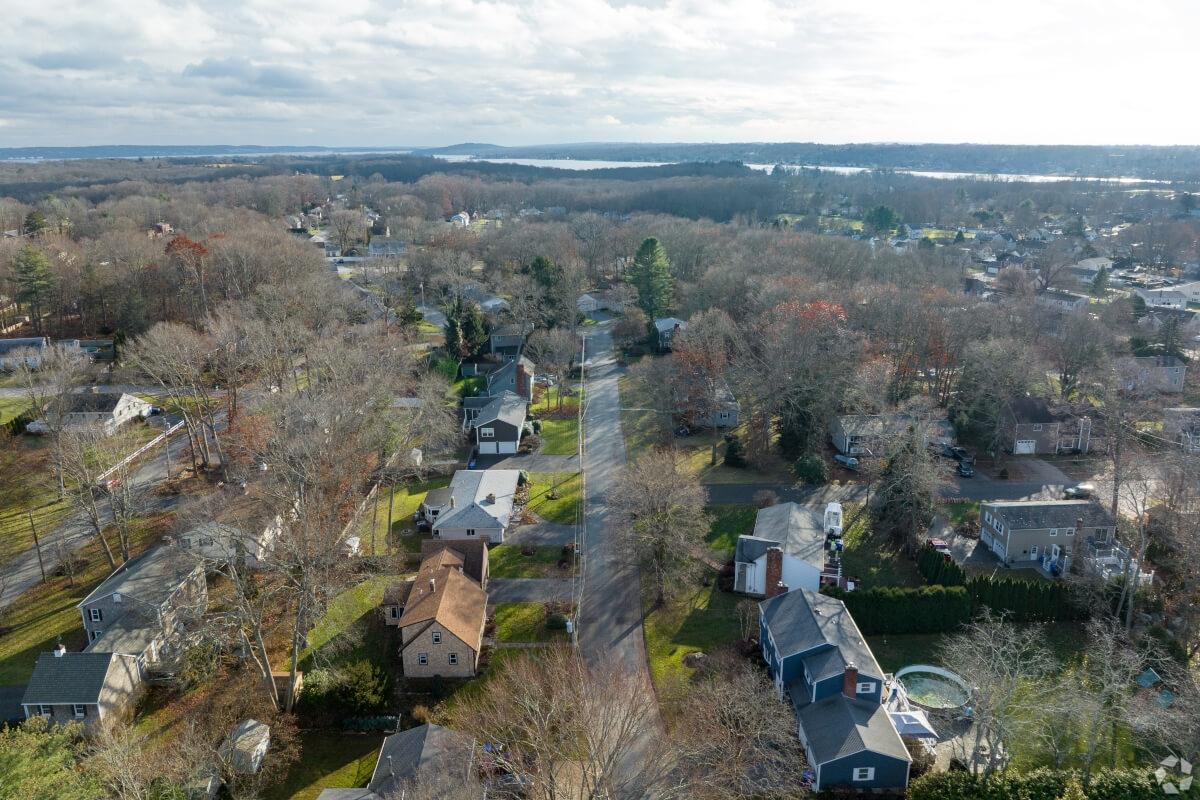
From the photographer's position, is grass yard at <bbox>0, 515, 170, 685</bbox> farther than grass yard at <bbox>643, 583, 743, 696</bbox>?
Yes

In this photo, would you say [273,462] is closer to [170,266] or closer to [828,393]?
[828,393]

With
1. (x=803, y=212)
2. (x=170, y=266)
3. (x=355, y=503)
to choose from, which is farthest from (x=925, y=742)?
(x=803, y=212)

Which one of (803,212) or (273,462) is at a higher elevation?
(803,212)

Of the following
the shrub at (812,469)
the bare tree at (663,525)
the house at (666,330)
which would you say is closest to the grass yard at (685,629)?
the bare tree at (663,525)

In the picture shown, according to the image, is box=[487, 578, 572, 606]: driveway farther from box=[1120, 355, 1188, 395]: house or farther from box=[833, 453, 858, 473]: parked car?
box=[1120, 355, 1188, 395]: house

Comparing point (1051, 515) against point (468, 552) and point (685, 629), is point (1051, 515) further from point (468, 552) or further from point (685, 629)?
point (468, 552)

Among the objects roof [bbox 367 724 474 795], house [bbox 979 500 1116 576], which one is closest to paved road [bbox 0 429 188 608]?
roof [bbox 367 724 474 795]
